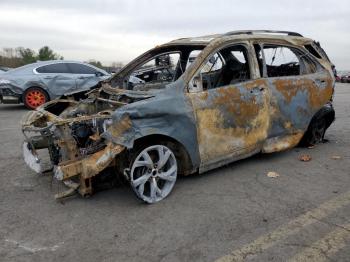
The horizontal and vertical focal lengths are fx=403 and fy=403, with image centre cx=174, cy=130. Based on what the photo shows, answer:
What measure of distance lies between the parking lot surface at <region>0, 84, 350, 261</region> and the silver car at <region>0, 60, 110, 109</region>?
652 cm

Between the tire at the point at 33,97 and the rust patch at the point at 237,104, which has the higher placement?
the rust patch at the point at 237,104

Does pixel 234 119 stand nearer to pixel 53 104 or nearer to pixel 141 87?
pixel 141 87

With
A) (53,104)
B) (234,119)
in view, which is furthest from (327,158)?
(53,104)

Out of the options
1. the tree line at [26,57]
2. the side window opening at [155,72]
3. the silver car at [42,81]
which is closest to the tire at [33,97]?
the silver car at [42,81]

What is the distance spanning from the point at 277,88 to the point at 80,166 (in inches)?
112

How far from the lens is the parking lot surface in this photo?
325 cm

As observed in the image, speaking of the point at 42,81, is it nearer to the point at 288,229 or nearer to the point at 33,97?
the point at 33,97

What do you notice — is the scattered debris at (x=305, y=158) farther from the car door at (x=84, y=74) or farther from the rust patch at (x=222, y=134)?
the car door at (x=84, y=74)

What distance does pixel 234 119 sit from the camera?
15.9ft

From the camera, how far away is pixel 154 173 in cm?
427

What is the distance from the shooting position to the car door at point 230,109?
4.61m

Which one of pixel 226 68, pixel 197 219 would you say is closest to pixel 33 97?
pixel 226 68

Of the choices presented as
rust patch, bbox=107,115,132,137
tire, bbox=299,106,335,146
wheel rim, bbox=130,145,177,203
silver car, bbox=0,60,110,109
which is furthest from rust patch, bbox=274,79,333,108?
silver car, bbox=0,60,110,109

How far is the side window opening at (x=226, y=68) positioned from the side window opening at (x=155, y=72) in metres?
0.71
